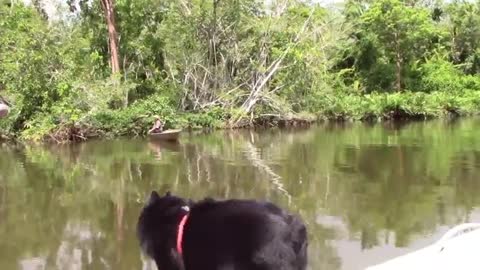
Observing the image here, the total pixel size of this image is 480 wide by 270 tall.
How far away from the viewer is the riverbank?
62.7ft

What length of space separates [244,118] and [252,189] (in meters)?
13.1

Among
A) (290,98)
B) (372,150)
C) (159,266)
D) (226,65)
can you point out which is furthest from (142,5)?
(159,266)

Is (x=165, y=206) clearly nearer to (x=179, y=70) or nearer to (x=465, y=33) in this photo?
(x=179, y=70)

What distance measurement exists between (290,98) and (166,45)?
5004 mm

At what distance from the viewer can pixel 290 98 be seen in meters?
24.1

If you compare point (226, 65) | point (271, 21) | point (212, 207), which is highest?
point (271, 21)

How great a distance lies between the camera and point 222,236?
216cm

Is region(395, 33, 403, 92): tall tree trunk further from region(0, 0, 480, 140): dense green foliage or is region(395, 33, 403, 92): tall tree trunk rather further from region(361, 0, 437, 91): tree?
region(0, 0, 480, 140): dense green foliage

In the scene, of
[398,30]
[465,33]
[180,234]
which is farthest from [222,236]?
[465,33]

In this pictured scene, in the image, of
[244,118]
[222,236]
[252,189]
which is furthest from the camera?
[244,118]

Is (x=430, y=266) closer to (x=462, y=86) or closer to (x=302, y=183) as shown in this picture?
(x=302, y=183)

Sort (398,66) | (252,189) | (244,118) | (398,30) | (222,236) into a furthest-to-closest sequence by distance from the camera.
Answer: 1. (398,66)
2. (398,30)
3. (244,118)
4. (252,189)
5. (222,236)

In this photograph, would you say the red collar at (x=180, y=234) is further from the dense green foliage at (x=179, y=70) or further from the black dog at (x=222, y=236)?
the dense green foliage at (x=179, y=70)

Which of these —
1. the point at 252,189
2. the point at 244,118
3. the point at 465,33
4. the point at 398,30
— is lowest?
the point at 252,189
